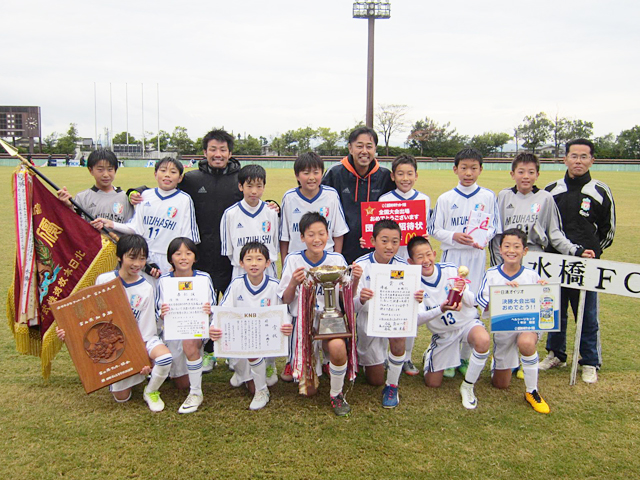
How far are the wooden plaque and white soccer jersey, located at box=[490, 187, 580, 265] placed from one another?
3.32 m

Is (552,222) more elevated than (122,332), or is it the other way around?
(552,222)

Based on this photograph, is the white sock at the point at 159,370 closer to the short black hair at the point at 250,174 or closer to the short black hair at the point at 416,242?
the short black hair at the point at 250,174

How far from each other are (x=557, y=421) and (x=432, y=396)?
36.4 inches

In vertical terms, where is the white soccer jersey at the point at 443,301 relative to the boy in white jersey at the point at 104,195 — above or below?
below

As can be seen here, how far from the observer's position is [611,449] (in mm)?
3184

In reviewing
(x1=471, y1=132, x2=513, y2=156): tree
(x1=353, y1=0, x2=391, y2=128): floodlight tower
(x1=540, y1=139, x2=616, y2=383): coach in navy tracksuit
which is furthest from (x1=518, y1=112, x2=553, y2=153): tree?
(x1=540, y1=139, x2=616, y2=383): coach in navy tracksuit

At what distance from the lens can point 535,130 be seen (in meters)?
71.0

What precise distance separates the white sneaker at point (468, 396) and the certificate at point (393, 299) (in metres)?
0.67

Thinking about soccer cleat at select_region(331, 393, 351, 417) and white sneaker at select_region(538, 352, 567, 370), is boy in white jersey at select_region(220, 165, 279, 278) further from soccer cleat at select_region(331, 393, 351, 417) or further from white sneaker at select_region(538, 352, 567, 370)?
white sneaker at select_region(538, 352, 567, 370)

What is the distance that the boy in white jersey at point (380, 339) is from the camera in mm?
3783

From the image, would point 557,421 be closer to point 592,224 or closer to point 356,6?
point 592,224

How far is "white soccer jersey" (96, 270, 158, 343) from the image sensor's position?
389 cm

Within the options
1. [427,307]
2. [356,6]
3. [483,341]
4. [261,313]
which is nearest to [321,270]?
[261,313]

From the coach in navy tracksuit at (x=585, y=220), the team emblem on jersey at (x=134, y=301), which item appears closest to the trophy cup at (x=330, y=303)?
the team emblem on jersey at (x=134, y=301)
